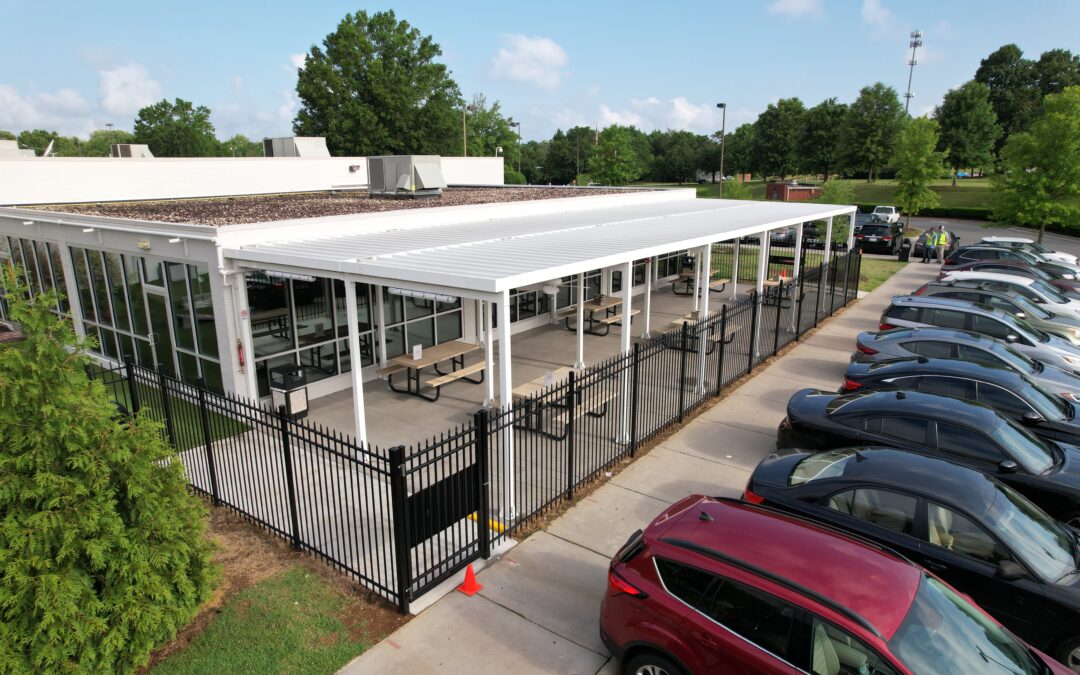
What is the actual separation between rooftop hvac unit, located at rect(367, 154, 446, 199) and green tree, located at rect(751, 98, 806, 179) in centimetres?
6585

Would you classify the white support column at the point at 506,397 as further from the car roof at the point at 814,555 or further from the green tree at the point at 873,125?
the green tree at the point at 873,125

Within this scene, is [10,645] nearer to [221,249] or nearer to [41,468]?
[41,468]

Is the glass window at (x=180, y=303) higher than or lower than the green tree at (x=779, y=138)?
lower

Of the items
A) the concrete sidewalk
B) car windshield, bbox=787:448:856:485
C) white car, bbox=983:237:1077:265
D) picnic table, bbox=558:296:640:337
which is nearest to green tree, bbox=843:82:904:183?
white car, bbox=983:237:1077:265

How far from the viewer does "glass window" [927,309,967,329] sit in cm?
1269

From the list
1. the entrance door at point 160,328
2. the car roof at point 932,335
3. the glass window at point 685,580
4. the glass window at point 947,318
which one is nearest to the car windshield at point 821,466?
the glass window at point 685,580

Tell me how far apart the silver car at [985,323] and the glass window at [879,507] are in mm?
8240

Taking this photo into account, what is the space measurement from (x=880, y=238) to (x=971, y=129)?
37653 millimetres

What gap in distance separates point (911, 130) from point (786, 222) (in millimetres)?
23106

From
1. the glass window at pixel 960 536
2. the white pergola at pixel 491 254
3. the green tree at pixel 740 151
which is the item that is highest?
the green tree at pixel 740 151

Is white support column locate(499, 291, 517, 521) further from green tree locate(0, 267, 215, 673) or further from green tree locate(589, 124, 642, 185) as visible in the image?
green tree locate(589, 124, 642, 185)

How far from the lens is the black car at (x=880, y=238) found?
3173cm

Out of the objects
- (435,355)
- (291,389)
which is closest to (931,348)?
(435,355)

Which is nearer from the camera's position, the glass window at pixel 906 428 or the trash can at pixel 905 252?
the glass window at pixel 906 428
